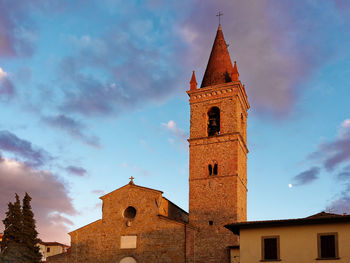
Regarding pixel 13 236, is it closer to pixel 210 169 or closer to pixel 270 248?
pixel 210 169

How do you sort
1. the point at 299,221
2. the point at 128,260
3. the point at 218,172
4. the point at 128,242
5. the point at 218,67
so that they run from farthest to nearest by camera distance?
1. the point at 218,67
2. the point at 218,172
3. the point at 128,242
4. the point at 128,260
5. the point at 299,221

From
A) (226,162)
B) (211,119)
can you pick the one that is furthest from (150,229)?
(211,119)

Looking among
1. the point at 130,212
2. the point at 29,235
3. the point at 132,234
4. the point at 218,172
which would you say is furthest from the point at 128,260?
the point at 218,172

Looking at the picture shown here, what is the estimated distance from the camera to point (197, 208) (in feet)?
104

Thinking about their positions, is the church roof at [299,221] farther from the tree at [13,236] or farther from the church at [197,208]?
the tree at [13,236]

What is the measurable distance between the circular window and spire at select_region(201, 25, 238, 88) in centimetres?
1080

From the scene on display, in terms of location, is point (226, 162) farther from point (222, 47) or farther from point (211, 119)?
point (222, 47)

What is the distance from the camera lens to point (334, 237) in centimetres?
1980

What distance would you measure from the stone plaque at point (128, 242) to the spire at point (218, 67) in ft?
41.5

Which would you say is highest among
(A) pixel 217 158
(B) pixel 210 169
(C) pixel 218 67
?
(C) pixel 218 67

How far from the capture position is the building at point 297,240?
19.7 metres

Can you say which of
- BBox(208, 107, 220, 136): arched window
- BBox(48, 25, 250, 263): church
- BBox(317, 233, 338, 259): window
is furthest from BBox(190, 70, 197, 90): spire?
BBox(317, 233, 338, 259): window

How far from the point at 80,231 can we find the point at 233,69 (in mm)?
16278

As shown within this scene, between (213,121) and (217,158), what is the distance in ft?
9.96
